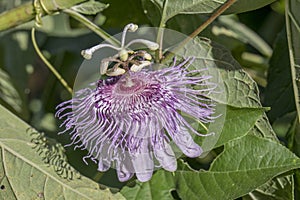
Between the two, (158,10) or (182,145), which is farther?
(158,10)

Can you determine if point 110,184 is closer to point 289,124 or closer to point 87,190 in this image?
point 87,190

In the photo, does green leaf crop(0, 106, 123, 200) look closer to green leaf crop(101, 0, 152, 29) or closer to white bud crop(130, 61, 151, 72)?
white bud crop(130, 61, 151, 72)

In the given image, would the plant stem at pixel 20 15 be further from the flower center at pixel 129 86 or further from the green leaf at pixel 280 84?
the green leaf at pixel 280 84

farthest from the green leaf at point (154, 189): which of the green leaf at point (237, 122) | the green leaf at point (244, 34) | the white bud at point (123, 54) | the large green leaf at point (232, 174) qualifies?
the green leaf at point (244, 34)

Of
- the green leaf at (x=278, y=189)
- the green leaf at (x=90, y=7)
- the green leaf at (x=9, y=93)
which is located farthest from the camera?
the green leaf at (x=9, y=93)

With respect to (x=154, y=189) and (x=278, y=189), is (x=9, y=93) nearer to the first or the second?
(x=154, y=189)

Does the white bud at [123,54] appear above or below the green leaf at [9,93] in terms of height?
above

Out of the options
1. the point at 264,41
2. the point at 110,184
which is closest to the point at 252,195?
the point at 110,184
